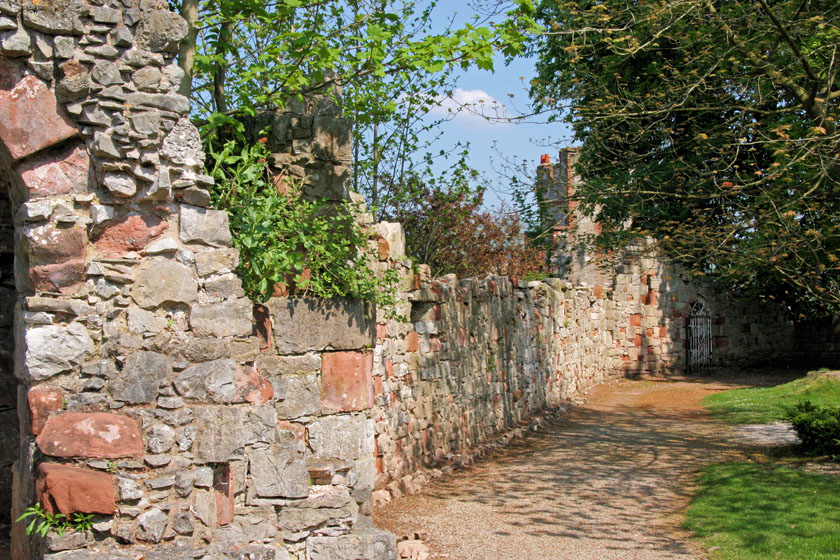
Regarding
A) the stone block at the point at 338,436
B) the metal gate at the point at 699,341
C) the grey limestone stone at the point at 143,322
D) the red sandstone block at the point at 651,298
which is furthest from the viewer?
the metal gate at the point at 699,341

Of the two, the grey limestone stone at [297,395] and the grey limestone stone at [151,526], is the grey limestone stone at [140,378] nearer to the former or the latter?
the grey limestone stone at [151,526]

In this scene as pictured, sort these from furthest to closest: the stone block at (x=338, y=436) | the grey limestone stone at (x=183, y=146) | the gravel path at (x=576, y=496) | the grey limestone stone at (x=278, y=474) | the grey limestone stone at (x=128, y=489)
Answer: the gravel path at (x=576, y=496), the stone block at (x=338, y=436), the grey limestone stone at (x=278, y=474), the grey limestone stone at (x=183, y=146), the grey limestone stone at (x=128, y=489)

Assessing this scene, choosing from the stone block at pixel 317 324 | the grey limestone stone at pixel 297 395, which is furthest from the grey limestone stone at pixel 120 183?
the grey limestone stone at pixel 297 395

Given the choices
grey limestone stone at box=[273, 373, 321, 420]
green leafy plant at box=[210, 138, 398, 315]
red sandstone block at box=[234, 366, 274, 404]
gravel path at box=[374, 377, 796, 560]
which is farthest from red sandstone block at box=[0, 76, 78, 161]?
gravel path at box=[374, 377, 796, 560]

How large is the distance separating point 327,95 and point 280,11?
2.62ft

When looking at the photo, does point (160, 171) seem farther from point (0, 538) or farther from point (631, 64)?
point (631, 64)

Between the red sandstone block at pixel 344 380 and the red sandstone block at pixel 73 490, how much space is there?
195 centimetres

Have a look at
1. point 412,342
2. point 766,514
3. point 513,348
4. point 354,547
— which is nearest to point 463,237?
point 513,348

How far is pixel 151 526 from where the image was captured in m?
3.88

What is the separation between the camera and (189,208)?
434cm

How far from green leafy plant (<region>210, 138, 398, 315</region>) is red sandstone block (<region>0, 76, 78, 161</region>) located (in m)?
1.08

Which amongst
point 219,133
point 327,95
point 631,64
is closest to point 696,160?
point 631,64

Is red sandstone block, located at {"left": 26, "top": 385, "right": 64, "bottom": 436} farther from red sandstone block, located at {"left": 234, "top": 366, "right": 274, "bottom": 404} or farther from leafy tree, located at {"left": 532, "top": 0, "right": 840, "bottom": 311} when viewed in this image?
leafy tree, located at {"left": 532, "top": 0, "right": 840, "bottom": 311}

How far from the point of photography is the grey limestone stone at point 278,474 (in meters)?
4.66
